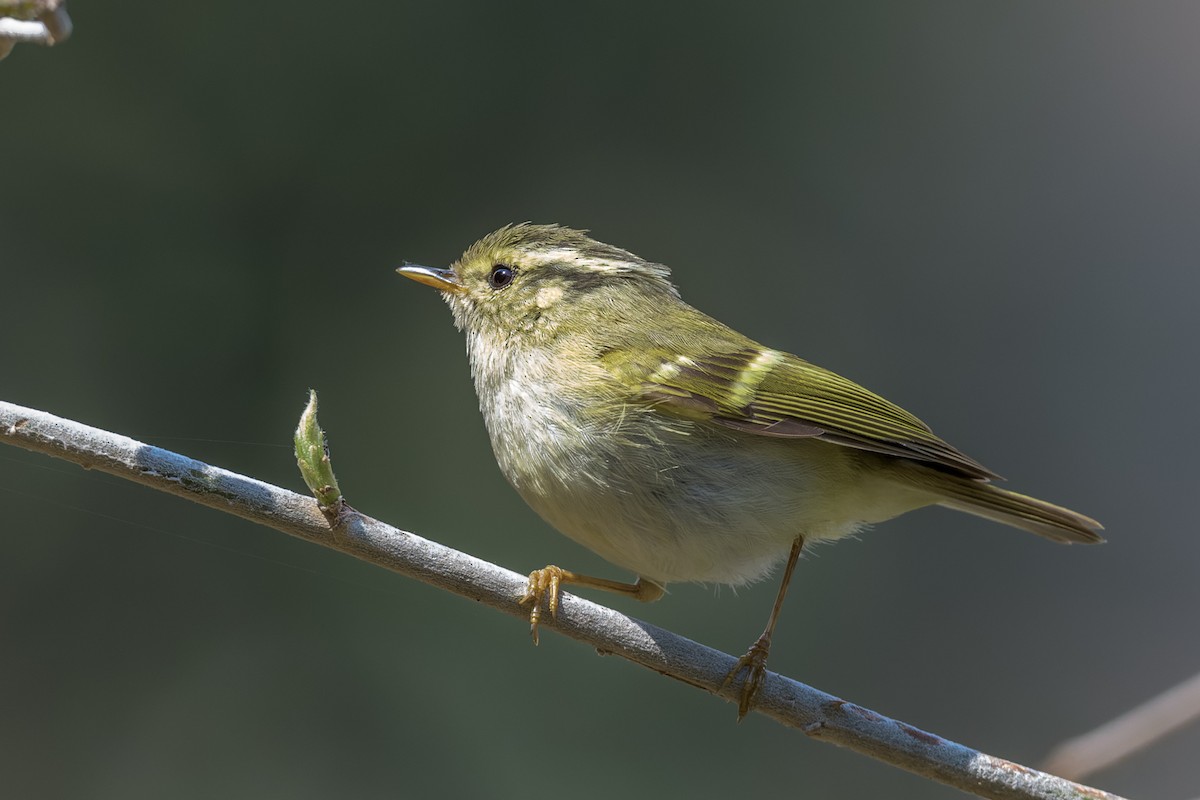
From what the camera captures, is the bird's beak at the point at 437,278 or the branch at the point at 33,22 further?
the bird's beak at the point at 437,278

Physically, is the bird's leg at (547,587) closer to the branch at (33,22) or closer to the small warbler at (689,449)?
the small warbler at (689,449)

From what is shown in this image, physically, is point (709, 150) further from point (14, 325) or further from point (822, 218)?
point (14, 325)

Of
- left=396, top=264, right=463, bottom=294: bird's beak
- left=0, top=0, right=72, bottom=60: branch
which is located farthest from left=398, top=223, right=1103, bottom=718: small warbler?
left=0, top=0, right=72, bottom=60: branch

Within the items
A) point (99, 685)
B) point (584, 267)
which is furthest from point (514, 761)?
point (584, 267)

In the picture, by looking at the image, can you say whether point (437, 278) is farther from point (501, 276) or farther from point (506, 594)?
point (506, 594)

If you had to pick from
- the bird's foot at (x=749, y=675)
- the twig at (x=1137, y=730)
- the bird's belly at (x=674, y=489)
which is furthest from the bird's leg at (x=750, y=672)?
the twig at (x=1137, y=730)

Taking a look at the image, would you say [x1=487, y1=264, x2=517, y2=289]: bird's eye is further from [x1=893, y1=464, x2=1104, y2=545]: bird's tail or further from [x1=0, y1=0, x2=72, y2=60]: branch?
[x1=0, y1=0, x2=72, y2=60]: branch
